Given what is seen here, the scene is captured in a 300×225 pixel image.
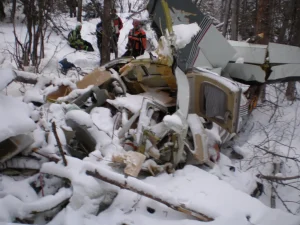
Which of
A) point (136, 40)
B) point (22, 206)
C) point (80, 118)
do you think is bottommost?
point (22, 206)

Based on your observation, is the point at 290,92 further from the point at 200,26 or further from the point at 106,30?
the point at 106,30

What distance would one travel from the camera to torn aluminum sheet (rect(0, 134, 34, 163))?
287cm

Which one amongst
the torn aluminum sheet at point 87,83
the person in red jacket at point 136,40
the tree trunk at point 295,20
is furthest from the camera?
the person in red jacket at point 136,40

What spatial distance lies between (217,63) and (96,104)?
1854 millimetres

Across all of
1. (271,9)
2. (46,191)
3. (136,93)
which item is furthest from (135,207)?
(271,9)

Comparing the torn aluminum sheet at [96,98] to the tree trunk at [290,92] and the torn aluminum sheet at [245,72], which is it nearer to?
the torn aluminum sheet at [245,72]

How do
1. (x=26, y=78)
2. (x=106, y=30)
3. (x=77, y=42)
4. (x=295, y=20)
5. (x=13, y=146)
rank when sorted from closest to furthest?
(x=13, y=146), (x=26, y=78), (x=295, y=20), (x=106, y=30), (x=77, y=42)

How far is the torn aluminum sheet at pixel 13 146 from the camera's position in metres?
2.87

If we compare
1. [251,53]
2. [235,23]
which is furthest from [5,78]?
[235,23]

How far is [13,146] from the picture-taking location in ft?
9.54

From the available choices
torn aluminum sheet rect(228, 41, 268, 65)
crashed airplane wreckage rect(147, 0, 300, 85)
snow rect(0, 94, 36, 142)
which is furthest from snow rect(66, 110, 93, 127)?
torn aluminum sheet rect(228, 41, 268, 65)

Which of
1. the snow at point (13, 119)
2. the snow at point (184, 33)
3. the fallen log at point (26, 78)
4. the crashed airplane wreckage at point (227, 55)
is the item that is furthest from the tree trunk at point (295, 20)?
the snow at point (13, 119)

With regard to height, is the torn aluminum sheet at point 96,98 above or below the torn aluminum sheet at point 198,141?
above

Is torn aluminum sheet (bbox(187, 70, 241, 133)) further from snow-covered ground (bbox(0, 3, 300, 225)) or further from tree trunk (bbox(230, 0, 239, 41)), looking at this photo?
tree trunk (bbox(230, 0, 239, 41))
